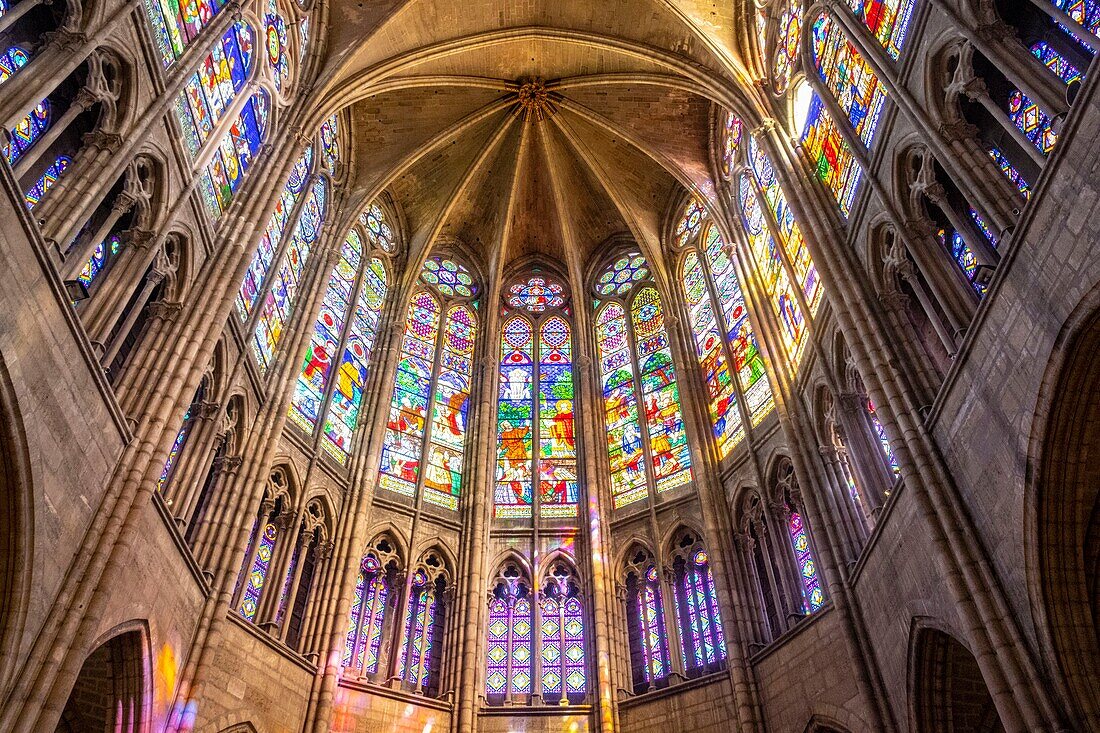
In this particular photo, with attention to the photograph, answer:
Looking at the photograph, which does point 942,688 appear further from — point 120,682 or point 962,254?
point 120,682

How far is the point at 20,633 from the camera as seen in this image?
7.41 meters

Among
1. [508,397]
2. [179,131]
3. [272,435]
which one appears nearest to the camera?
[179,131]

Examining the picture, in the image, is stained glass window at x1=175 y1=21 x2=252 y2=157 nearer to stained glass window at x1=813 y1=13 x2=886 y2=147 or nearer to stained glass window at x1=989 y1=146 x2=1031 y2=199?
stained glass window at x1=813 y1=13 x2=886 y2=147

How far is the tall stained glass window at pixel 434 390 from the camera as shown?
59.0 ft

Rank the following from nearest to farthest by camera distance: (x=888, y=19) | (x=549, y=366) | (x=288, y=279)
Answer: (x=888, y=19)
(x=288, y=279)
(x=549, y=366)

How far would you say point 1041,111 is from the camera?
26.9 ft

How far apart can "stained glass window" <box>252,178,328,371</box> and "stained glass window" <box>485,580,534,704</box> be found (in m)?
6.52

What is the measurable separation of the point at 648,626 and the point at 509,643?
2.68 meters

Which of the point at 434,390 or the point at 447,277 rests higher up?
the point at 447,277

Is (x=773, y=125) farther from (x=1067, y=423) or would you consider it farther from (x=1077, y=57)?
(x=1067, y=423)

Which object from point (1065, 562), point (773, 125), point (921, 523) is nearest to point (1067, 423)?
point (1065, 562)

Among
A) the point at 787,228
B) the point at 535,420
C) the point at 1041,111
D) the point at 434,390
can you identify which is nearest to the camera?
the point at 1041,111

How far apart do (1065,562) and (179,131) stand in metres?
11.5

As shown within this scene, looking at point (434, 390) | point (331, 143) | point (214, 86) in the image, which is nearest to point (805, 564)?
point (434, 390)
